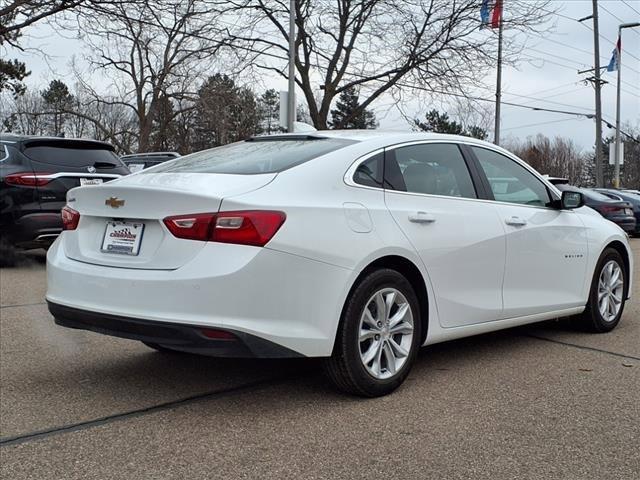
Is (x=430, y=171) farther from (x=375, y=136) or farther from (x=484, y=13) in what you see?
(x=484, y=13)

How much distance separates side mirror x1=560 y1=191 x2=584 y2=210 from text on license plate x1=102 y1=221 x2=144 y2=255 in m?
3.19

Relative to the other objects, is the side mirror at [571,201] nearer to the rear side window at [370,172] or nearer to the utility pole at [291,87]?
the rear side window at [370,172]

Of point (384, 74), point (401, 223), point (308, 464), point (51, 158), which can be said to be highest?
point (384, 74)

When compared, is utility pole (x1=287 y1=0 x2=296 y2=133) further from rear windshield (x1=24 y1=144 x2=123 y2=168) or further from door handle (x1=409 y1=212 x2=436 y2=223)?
door handle (x1=409 y1=212 x2=436 y2=223)

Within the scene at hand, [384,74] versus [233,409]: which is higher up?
[384,74]

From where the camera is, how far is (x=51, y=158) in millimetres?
8914

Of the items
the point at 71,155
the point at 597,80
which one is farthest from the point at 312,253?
the point at 597,80

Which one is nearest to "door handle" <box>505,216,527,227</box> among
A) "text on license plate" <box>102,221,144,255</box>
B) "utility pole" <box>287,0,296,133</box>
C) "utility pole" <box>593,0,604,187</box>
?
"text on license plate" <box>102,221,144,255</box>

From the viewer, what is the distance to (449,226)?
4.31 metres

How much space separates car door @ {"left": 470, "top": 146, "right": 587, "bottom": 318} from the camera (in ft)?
15.7

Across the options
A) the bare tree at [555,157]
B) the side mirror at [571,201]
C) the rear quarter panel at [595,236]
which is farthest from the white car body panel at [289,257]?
the bare tree at [555,157]

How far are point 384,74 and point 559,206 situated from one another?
19.8m

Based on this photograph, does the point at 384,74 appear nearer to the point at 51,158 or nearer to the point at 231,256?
the point at 51,158

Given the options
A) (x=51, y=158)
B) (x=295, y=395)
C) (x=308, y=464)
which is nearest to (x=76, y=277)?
(x=295, y=395)
